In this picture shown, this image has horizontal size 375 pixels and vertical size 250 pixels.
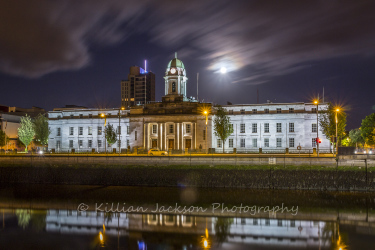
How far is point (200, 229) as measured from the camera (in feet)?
80.0

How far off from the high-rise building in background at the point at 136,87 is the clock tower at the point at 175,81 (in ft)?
335

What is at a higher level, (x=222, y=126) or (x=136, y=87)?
(x=136, y=87)

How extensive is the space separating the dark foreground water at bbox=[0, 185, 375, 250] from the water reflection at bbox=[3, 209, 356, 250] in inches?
2.3

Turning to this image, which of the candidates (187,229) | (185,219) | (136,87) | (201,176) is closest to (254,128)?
(201,176)

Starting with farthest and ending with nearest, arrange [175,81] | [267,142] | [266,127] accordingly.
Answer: [175,81] → [266,127] → [267,142]

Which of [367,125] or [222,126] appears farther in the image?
[367,125]

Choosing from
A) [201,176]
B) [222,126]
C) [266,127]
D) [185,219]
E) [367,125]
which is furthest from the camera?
[367,125]

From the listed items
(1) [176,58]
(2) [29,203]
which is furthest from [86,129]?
(2) [29,203]

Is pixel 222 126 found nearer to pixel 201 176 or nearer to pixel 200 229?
pixel 201 176

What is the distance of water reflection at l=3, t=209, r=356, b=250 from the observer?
21469 mm

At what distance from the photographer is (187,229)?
80.0ft

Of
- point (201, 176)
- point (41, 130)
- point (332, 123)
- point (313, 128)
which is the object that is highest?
point (332, 123)

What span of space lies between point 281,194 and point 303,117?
134 ft

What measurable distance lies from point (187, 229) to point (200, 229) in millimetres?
889
